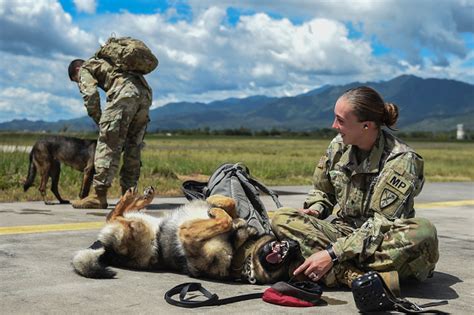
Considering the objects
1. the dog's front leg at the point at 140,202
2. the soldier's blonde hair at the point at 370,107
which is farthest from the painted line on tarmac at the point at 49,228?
the soldier's blonde hair at the point at 370,107

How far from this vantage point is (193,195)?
5094 millimetres

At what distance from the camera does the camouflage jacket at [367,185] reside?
397cm

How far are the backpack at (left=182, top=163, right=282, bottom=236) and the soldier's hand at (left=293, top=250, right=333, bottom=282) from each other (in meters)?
0.71

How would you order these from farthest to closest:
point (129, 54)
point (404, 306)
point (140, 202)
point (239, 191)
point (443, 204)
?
point (443, 204)
point (129, 54)
point (239, 191)
point (140, 202)
point (404, 306)

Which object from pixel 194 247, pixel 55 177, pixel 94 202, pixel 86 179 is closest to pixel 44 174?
pixel 55 177

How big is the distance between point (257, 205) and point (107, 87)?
4.06m

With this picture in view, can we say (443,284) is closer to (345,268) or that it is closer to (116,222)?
(345,268)

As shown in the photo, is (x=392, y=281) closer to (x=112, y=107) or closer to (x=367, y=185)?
(x=367, y=185)

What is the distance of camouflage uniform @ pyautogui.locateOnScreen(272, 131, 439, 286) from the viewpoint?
3916mm

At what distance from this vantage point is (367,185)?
424 cm

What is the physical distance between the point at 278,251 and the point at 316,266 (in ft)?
0.95

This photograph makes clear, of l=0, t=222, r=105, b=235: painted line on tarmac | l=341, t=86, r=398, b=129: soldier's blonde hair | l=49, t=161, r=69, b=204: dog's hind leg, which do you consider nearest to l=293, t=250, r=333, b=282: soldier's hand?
l=341, t=86, r=398, b=129: soldier's blonde hair

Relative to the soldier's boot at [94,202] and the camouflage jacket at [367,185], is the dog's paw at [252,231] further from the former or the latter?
the soldier's boot at [94,202]

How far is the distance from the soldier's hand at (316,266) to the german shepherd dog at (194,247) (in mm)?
193
